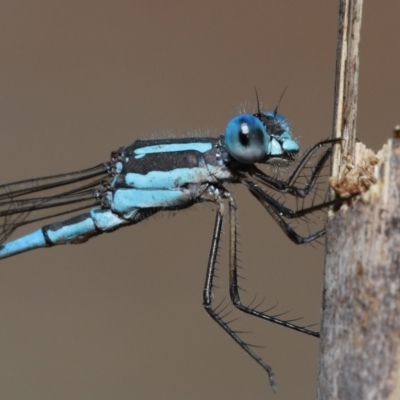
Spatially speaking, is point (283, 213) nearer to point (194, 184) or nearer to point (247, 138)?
point (247, 138)

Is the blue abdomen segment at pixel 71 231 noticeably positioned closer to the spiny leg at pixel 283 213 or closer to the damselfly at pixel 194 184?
the damselfly at pixel 194 184

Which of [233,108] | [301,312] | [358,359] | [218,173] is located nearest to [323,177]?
[218,173]

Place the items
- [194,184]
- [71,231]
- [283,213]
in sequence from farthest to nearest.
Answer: [71,231]
[194,184]
[283,213]

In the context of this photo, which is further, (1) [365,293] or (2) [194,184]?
(2) [194,184]

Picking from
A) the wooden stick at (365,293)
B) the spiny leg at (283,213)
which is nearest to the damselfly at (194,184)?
the spiny leg at (283,213)

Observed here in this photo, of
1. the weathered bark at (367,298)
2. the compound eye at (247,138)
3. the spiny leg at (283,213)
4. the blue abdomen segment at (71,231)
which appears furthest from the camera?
the blue abdomen segment at (71,231)

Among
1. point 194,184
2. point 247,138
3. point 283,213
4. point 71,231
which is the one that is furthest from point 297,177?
point 71,231

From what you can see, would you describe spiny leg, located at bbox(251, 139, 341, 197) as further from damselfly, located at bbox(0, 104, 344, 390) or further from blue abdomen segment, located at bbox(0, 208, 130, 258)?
blue abdomen segment, located at bbox(0, 208, 130, 258)

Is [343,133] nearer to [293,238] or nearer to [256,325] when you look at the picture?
[293,238]
